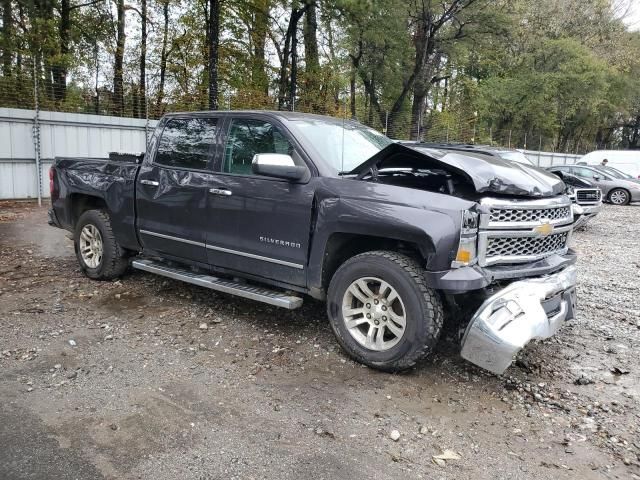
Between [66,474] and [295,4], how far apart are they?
642 inches

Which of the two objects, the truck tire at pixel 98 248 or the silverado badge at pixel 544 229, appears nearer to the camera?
the silverado badge at pixel 544 229

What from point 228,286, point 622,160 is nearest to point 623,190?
point 622,160

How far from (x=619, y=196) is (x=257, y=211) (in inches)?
703

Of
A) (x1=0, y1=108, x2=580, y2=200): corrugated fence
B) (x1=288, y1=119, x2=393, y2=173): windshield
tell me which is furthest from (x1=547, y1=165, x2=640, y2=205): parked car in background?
(x1=288, y1=119, x2=393, y2=173): windshield

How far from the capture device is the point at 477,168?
3727 mm

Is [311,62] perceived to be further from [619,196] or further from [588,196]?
[588,196]

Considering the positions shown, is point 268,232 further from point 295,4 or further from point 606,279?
point 295,4

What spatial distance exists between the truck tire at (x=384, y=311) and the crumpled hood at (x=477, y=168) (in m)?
0.71

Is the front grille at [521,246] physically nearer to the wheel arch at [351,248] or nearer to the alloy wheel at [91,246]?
the wheel arch at [351,248]

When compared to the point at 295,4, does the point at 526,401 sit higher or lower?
lower

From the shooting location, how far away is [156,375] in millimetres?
3641

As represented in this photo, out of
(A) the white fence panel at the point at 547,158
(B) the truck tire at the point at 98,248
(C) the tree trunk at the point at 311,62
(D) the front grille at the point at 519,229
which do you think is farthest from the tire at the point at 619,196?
(B) the truck tire at the point at 98,248

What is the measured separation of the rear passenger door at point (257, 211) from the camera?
4.05 m

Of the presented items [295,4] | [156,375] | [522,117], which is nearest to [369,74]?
[295,4]
